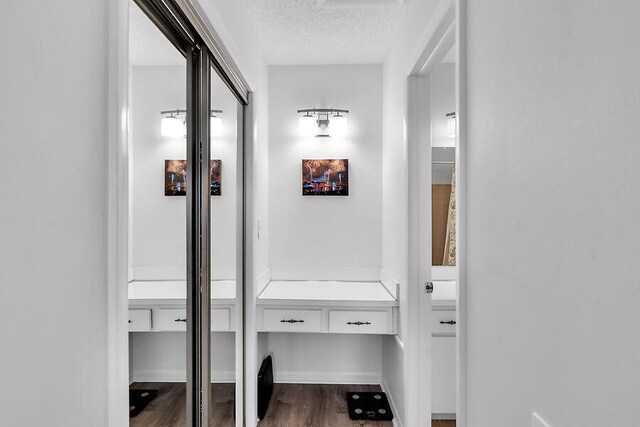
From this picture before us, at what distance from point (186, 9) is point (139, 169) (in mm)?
623

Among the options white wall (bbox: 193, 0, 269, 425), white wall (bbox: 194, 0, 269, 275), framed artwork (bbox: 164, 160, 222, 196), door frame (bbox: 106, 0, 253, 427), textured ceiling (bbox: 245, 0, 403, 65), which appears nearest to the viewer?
door frame (bbox: 106, 0, 253, 427)

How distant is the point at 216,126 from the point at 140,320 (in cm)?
107

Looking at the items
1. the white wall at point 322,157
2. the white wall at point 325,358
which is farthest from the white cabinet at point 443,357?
the white wall at point 322,157

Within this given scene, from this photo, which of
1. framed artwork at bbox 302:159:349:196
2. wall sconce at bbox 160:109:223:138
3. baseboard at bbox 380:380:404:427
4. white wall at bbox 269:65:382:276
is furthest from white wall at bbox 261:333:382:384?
wall sconce at bbox 160:109:223:138

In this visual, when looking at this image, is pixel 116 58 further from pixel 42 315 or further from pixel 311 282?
pixel 311 282

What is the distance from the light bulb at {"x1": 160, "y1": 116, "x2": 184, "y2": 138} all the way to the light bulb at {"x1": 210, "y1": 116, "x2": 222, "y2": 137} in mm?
379

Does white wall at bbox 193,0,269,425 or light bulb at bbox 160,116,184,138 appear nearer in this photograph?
light bulb at bbox 160,116,184,138

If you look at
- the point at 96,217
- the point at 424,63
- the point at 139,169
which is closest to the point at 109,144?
the point at 96,217

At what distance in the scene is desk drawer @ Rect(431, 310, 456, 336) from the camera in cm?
286

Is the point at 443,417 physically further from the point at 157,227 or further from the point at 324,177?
the point at 157,227

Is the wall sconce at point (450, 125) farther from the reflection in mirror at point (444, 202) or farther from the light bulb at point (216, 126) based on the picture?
the light bulb at point (216, 126)

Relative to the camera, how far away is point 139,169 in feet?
4.27

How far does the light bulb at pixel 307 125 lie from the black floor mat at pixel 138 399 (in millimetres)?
2586

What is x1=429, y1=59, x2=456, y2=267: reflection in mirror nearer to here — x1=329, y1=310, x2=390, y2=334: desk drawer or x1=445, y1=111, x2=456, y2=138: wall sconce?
x1=445, y1=111, x2=456, y2=138: wall sconce
